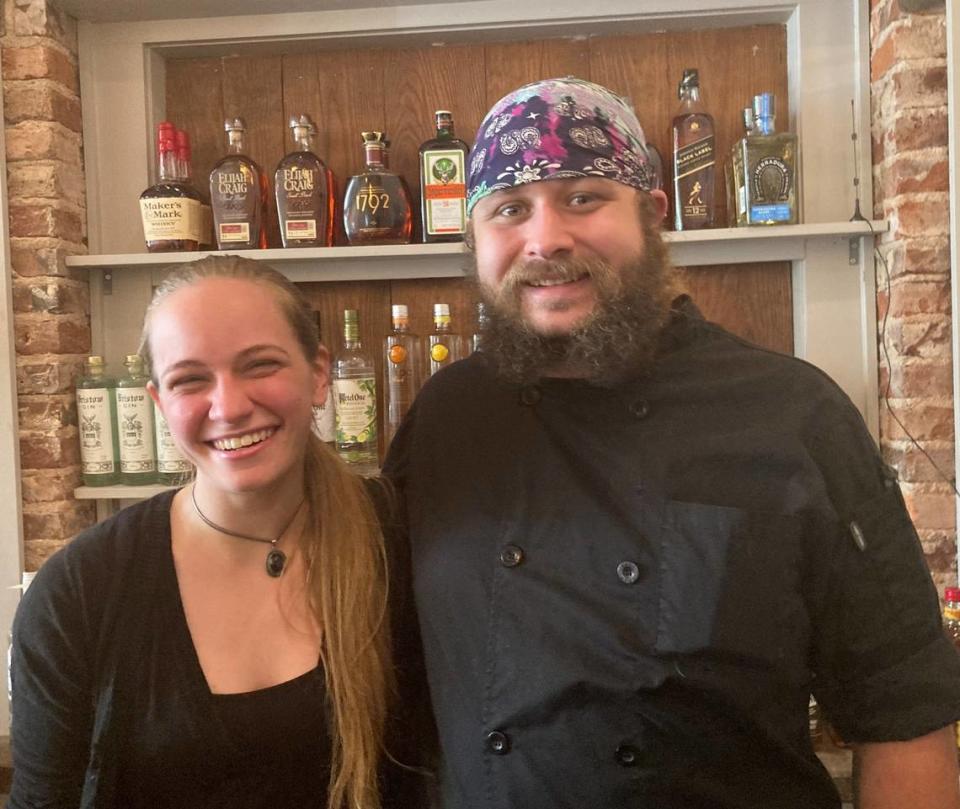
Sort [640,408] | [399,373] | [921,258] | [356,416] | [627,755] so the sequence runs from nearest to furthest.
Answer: [627,755] → [640,408] → [921,258] → [356,416] → [399,373]

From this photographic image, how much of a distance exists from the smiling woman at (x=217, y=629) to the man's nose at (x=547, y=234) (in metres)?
0.28

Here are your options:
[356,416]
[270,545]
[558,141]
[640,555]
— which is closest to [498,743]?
[640,555]

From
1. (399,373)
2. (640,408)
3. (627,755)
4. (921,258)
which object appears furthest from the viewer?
(399,373)

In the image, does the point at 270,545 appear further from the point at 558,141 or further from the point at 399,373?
the point at 399,373

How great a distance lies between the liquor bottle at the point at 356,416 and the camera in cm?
148

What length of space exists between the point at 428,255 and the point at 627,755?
0.98 metres

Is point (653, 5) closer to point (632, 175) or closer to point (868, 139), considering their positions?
point (868, 139)

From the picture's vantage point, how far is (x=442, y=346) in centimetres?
154

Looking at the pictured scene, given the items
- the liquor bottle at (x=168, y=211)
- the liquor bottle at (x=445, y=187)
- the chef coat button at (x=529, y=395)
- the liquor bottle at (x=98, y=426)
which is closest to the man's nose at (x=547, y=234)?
the chef coat button at (x=529, y=395)

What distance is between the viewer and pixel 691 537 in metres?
0.82

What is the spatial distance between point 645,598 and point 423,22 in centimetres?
120

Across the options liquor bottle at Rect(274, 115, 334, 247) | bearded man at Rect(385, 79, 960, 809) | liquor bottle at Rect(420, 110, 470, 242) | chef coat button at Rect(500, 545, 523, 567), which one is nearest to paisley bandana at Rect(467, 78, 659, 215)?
bearded man at Rect(385, 79, 960, 809)

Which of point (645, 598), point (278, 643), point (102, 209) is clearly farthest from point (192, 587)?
point (102, 209)

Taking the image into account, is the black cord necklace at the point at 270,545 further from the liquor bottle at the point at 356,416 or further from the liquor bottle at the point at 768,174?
the liquor bottle at the point at 768,174
